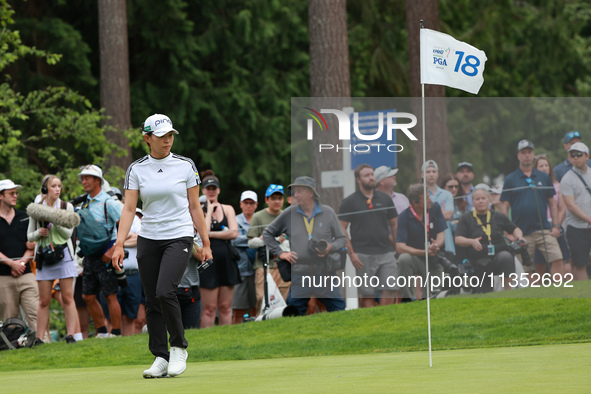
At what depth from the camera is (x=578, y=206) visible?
11172mm

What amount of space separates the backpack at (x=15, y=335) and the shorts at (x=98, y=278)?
797 mm

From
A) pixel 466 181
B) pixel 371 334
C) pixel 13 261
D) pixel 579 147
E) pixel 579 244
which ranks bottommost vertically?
pixel 371 334

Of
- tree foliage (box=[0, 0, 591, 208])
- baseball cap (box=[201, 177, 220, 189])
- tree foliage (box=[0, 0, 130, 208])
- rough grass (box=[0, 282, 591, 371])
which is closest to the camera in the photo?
rough grass (box=[0, 282, 591, 371])

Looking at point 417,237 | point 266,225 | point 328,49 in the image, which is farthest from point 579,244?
point 328,49

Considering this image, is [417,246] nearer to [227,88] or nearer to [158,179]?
[158,179]

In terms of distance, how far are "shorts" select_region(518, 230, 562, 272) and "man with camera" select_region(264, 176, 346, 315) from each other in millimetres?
2129

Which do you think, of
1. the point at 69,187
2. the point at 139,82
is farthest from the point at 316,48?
the point at 139,82

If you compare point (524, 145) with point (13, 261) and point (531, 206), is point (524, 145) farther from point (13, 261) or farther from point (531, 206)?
point (13, 261)

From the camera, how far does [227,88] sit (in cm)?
2325

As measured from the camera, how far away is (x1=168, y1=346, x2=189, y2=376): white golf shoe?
292 inches

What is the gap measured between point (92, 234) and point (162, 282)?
4.70 meters

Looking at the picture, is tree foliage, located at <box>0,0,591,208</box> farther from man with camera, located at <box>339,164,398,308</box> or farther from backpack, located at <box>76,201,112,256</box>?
man with camera, located at <box>339,164,398,308</box>

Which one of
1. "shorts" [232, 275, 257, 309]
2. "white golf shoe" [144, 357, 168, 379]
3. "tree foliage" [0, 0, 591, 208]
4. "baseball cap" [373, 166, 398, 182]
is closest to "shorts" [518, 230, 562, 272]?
"baseball cap" [373, 166, 398, 182]

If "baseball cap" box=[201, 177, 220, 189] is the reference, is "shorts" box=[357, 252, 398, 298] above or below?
below
